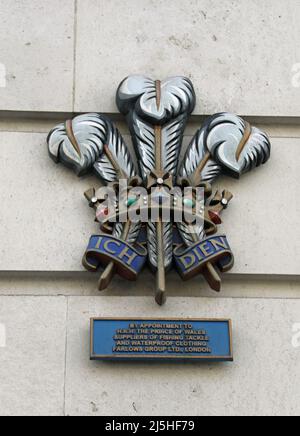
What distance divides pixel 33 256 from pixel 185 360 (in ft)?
3.59

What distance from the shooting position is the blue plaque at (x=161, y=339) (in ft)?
18.2

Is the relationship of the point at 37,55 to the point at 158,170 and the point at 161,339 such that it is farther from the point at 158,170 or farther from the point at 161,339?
the point at 161,339

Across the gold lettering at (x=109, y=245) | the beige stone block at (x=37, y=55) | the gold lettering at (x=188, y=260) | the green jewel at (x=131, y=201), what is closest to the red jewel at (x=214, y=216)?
the gold lettering at (x=188, y=260)

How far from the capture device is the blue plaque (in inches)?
218

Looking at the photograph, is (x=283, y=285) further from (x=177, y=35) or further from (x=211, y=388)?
(x=177, y=35)

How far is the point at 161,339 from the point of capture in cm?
559

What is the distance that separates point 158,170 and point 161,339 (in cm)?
104

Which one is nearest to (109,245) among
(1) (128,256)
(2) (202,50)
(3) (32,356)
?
(1) (128,256)

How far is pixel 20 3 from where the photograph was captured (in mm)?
6570

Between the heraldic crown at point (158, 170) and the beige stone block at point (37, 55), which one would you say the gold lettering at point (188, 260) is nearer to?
the heraldic crown at point (158, 170)

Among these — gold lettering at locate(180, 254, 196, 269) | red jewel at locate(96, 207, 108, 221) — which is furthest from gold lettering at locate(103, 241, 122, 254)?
gold lettering at locate(180, 254, 196, 269)

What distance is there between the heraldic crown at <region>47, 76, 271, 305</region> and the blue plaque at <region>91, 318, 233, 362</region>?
0.20 m

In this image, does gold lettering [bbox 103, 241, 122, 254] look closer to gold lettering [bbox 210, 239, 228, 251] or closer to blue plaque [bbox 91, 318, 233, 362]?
blue plaque [bbox 91, 318, 233, 362]

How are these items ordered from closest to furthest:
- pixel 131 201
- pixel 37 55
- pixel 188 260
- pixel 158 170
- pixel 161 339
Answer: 1. pixel 161 339
2. pixel 188 260
3. pixel 131 201
4. pixel 158 170
5. pixel 37 55
